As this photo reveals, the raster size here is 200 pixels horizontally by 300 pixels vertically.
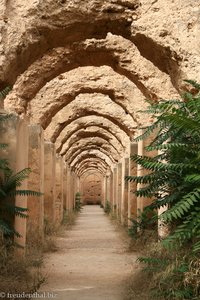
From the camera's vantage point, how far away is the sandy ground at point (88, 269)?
19.6 feet

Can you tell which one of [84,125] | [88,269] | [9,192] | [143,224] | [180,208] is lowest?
[88,269]

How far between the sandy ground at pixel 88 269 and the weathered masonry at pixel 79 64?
884mm

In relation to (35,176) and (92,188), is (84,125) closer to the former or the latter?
(35,176)

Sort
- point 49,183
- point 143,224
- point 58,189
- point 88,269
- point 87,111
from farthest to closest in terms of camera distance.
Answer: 1. point 58,189
2. point 87,111
3. point 49,183
4. point 143,224
5. point 88,269

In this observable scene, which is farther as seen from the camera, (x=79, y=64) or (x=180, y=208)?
(x=79, y=64)

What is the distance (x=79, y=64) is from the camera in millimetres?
9602

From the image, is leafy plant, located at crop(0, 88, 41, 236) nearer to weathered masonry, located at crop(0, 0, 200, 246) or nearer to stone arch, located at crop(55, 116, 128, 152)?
weathered masonry, located at crop(0, 0, 200, 246)

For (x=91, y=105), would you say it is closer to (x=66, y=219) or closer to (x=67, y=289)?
(x=66, y=219)

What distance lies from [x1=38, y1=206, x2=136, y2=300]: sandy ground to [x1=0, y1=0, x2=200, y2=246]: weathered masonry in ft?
2.90

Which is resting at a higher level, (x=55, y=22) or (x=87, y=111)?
(x=55, y=22)

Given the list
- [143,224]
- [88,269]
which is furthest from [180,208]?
[143,224]

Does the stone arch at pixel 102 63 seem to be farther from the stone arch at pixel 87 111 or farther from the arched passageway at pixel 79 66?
the stone arch at pixel 87 111

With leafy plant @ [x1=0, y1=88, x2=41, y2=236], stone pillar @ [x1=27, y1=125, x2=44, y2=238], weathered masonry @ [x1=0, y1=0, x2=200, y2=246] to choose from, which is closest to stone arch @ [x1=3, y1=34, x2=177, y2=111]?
weathered masonry @ [x1=0, y1=0, x2=200, y2=246]

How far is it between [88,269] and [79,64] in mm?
4017
